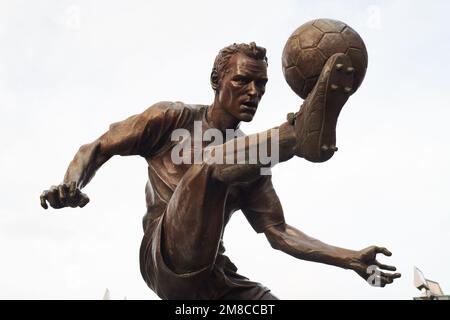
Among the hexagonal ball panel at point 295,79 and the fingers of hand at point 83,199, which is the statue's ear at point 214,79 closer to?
the hexagonal ball panel at point 295,79

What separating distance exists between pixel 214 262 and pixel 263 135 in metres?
0.96

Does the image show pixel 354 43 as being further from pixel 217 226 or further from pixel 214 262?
pixel 214 262

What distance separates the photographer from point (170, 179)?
4.19 metres

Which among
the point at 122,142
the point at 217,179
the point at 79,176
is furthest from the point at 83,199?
the point at 217,179

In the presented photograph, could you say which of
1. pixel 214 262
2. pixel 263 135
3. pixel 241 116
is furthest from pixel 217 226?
pixel 241 116

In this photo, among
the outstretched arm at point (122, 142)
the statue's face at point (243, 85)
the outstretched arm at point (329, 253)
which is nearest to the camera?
Answer: the outstretched arm at point (329, 253)

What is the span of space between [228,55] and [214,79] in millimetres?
220

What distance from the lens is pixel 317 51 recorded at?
11.3ft

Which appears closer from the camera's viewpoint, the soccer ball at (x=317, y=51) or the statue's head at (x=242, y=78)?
the soccer ball at (x=317, y=51)

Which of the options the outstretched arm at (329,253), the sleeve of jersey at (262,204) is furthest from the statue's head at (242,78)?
the outstretched arm at (329,253)

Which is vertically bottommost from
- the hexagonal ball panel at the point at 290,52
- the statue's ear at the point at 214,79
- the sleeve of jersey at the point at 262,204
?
the sleeve of jersey at the point at 262,204

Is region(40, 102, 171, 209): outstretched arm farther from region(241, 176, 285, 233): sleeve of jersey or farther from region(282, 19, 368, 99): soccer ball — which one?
region(282, 19, 368, 99): soccer ball

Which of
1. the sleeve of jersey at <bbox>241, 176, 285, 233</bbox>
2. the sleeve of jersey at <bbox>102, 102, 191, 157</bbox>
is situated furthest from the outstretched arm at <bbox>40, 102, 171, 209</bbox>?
the sleeve of jersey at <bbox>241, 176, 285, 233</bbox>

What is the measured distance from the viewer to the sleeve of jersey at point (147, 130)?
4.22 m
